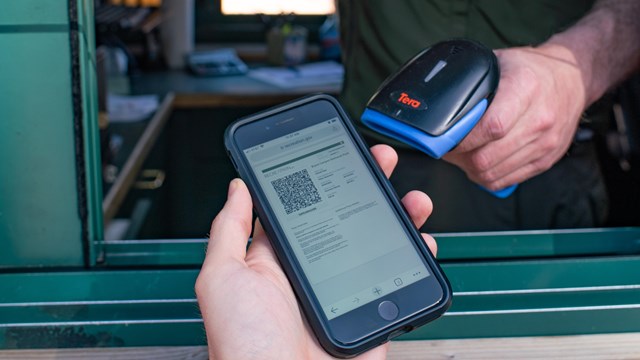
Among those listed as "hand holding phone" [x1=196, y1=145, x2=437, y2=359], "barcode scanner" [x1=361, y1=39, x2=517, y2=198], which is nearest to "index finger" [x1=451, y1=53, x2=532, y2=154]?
"barcode scanner" [x1=361, y1=39, x2=517, y2=198]

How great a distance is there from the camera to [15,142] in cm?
71

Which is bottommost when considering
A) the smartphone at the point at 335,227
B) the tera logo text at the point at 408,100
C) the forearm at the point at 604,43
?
the smartphone at the point at 335,227

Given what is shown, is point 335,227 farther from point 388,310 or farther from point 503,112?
point 503,112

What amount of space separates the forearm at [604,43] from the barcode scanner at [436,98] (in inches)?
8.3

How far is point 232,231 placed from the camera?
0.60 m

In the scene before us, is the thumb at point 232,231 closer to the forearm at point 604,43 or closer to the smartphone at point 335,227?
the smartphone at point 335,227

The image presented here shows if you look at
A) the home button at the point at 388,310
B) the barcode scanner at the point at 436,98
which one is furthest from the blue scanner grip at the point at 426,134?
the home button at the point at 388,310

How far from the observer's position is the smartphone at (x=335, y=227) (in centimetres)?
64

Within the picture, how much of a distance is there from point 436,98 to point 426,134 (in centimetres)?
4

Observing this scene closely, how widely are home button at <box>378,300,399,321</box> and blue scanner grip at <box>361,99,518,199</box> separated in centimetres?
15

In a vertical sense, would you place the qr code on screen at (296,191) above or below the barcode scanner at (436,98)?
below

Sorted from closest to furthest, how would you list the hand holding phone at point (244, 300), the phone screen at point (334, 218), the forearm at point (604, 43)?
the hand holding phone at point (244, 300) → the phone screen at point (334, 218) → the forearm at point (604, 43)

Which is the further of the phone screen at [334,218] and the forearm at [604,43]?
the forearm at [604,43]

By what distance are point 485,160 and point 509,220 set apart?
478 millimetres
